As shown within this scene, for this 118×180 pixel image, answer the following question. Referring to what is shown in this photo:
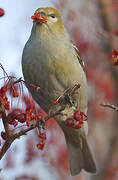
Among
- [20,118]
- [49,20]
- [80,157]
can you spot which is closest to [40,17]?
[49,20]

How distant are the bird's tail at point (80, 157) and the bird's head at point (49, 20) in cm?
133

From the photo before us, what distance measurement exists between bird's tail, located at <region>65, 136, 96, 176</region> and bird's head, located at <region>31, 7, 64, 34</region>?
1.33 meters

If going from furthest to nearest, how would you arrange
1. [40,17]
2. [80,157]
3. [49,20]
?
1. [80,157]
2. [49,20]
3. [40,17]

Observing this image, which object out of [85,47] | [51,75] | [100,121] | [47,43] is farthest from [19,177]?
[100,121]

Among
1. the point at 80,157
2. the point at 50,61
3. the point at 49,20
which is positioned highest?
the point at 49,20

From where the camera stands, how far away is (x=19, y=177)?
3447mm

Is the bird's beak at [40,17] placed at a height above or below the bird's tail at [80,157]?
above

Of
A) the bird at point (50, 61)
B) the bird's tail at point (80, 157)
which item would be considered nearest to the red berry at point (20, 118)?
the bird at point (50, 61)

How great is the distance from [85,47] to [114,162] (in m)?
1.53

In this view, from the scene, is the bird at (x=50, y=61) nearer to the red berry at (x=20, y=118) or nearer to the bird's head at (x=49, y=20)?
the bird's head at (x=49, y=20)

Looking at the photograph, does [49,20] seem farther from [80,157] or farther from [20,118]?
[80,157]

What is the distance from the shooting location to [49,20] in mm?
3467

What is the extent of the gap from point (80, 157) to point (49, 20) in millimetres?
1638

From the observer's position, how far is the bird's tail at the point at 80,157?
3.97 metres
